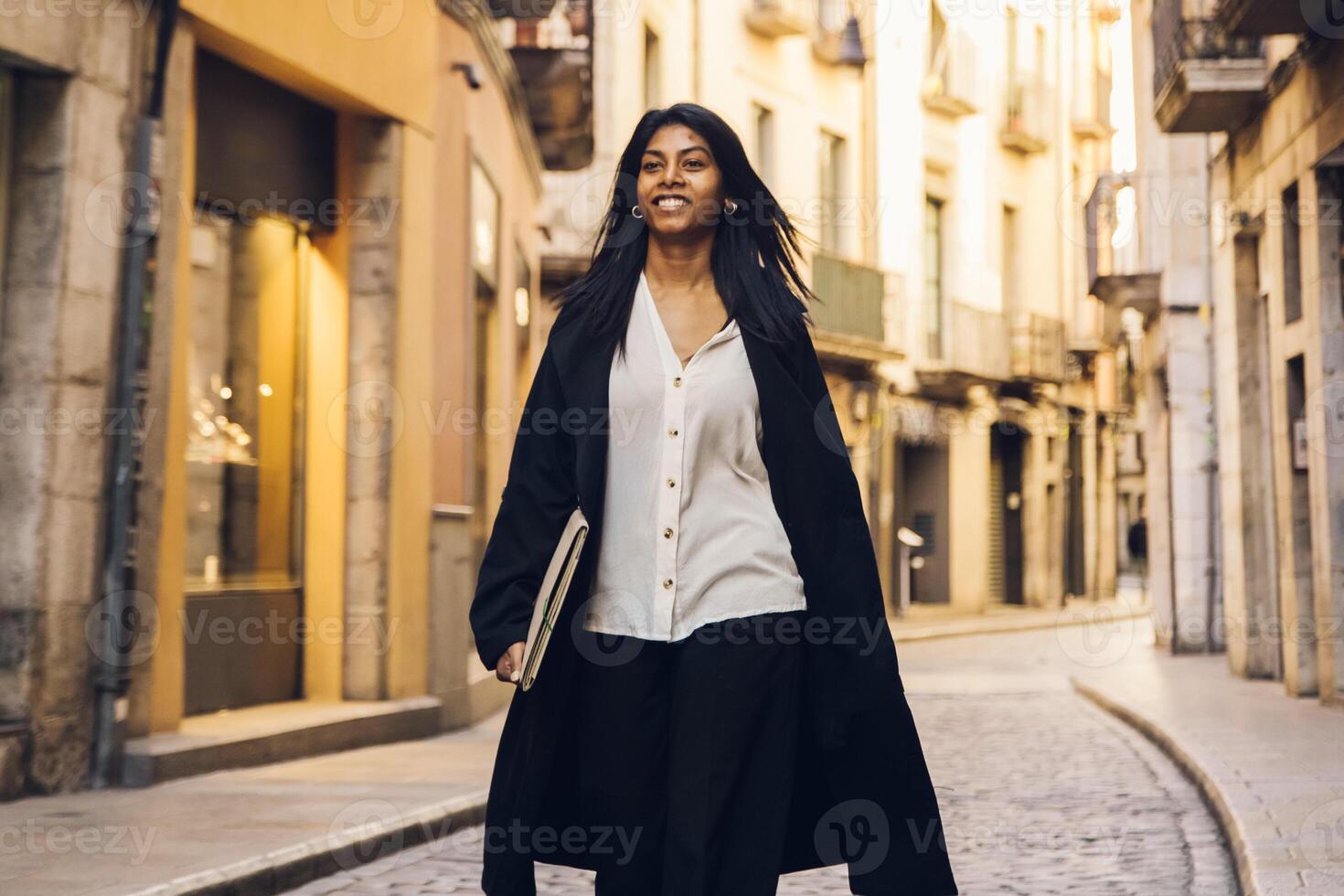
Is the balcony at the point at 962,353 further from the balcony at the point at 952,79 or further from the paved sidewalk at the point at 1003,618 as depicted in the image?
the paved sidewalk at the point at 1003,618

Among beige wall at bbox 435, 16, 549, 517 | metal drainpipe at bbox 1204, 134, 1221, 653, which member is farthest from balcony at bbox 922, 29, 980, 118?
beige wall at bbox 435, 16, 549, 517

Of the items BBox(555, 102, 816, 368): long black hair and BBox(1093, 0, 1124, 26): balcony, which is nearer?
BBox(555, 102, 816, 368): long black hair

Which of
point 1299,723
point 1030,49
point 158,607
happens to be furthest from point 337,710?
point 1030,49

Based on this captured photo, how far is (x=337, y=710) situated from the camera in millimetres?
11016

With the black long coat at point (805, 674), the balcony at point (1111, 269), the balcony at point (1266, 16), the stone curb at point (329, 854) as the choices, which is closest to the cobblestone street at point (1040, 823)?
the stone curb at point (329, 854)

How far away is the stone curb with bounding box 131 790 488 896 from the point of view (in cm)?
610

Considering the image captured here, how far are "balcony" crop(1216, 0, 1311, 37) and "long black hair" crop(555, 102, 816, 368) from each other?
942 centimetres

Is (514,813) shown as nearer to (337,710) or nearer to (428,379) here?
(337,710)

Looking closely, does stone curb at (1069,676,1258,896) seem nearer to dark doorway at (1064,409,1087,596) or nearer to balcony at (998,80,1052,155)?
balcony at (998,80,1052,155)

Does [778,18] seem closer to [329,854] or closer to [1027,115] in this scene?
[1027,115]

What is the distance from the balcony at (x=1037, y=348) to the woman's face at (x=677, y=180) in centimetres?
3281

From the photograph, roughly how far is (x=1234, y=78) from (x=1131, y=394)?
98.6 feet

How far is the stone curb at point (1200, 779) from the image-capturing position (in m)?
6.55

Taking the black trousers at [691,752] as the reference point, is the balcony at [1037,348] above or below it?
above
